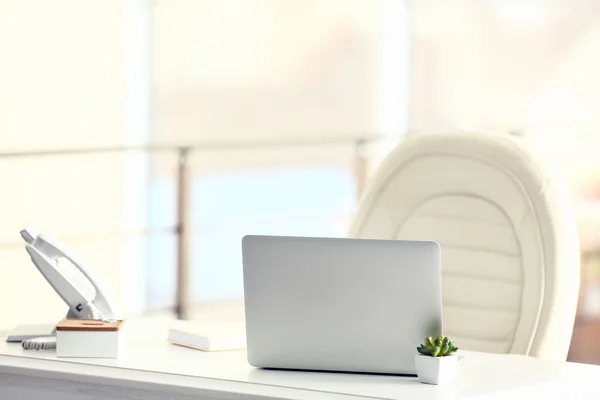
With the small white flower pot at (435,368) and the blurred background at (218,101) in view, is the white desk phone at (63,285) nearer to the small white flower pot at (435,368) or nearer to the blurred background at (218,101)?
the small white flower pot at (435,368)

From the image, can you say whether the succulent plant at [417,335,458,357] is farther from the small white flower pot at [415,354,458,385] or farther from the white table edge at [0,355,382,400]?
the white table edge at [0,355,382,400]

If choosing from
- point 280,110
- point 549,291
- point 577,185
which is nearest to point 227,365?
point 549,291

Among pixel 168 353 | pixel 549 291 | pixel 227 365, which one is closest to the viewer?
pixel 227 365

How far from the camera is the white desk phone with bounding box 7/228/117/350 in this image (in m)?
1.84

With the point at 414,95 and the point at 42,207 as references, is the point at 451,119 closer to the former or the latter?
the point at 414,95

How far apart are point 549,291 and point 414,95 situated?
16.6 feet

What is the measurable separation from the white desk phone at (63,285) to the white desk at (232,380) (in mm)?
A: 78

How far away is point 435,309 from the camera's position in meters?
1.56

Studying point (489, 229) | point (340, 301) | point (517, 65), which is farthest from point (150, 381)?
point (517, 65)

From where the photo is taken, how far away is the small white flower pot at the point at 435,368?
4.93 ft

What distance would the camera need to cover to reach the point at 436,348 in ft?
4.94

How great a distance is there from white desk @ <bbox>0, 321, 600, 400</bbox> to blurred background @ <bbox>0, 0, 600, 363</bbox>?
318 centimetres

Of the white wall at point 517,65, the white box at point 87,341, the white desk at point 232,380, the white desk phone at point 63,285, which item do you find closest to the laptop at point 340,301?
the white desk at point 232,380

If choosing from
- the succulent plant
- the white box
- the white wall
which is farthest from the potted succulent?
the white wall
